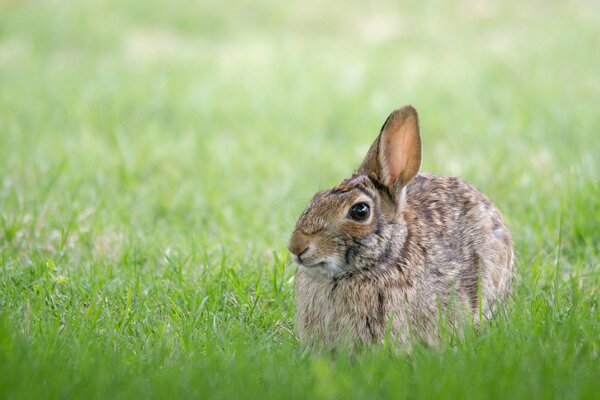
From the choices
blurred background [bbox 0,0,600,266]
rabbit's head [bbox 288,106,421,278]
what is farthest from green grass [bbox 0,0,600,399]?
rabbit's head [bbox 288,106,421,278]

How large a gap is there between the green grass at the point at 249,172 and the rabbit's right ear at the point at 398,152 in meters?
0.71

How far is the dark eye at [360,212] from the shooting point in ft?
12.0

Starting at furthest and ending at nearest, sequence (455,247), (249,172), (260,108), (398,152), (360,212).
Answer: (260,108) < (249,172) < (455,247) < (398,152) < (360,212)

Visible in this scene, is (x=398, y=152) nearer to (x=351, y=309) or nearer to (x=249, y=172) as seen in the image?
(x=351, y=309)

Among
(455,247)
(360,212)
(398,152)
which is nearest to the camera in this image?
(360,212)

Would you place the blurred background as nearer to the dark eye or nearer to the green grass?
the green grass

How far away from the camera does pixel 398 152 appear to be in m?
3.84

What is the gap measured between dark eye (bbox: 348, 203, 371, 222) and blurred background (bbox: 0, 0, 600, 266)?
1794 millimetres

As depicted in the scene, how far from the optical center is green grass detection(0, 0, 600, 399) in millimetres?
3439

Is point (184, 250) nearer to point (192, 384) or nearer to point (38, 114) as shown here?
point (192, 384)

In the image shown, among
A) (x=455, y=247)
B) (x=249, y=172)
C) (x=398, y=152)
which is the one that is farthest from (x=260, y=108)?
(x=398, y=152)

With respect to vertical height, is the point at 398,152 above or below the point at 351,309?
above

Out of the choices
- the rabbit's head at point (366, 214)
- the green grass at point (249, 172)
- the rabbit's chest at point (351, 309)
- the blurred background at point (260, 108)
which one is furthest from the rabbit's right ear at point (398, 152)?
the blurred background at point (260, 108)

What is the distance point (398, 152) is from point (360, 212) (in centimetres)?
35
